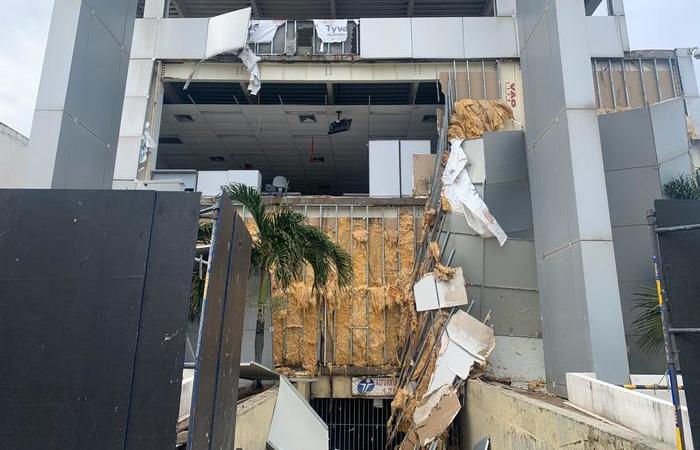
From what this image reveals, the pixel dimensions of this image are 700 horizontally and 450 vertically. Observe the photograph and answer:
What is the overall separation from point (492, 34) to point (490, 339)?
31.3 ft

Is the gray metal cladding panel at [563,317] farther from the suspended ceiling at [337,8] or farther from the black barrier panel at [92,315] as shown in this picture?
the suspended ceiling at [337,8]

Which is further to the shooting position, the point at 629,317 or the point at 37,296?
the point at 629,317

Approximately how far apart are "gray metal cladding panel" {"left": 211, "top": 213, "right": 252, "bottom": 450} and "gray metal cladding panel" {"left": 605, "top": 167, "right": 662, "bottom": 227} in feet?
→ 24.5

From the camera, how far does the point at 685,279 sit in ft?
8.27

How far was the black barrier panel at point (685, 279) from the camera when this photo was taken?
2.39 m

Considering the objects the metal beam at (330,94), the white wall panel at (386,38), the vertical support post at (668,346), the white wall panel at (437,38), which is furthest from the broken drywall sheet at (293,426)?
the white wall panel at (437,38)

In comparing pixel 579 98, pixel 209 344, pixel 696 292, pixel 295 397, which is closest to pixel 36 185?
pixel 209 344

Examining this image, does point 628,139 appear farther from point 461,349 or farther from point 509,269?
point 461,349

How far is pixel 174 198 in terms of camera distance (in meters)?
2.67

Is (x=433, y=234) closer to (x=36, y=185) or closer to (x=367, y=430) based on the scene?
(x=367, y=430)

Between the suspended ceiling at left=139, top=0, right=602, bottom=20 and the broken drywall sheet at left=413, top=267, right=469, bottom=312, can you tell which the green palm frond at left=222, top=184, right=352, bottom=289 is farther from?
the suspended ceiling at left=139, top=0, right=602, bottom=20

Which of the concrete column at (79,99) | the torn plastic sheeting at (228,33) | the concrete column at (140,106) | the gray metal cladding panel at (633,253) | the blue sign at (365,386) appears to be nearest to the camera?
the concrete column at (79,99)

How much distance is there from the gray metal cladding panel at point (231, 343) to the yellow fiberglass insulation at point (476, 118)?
7.99 m

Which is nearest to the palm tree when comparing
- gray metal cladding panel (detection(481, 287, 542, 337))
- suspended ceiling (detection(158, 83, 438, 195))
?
gray metal cladding panel (detection(481, 287, 542, 337))
